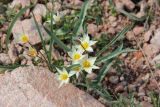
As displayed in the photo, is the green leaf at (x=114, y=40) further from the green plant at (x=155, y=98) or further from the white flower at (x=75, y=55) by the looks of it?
the green plant at (x=155, y=98)

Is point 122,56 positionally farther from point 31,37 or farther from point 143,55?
point 31,37

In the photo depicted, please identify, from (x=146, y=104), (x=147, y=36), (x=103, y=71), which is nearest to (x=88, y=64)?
(x=103, y=71)

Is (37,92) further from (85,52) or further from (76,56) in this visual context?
(85,52)

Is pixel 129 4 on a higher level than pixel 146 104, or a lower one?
higher

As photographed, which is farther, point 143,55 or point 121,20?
point 121,20

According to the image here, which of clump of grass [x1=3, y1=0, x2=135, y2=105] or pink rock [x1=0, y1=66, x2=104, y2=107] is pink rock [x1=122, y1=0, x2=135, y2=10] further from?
pink rock [x1=0, y1=66, x2=104, y2=107]

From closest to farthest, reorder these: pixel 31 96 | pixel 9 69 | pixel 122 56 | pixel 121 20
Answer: pixel 31 96, pixel 9 69, pixel 122 56, pixel 121 20

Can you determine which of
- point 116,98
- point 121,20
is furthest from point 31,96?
point 121,20
